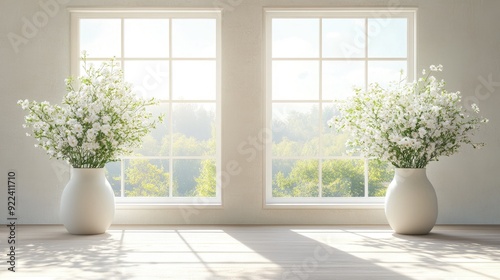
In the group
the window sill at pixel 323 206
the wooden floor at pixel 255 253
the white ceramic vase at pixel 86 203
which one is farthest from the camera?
the window sill at pixel 323 206

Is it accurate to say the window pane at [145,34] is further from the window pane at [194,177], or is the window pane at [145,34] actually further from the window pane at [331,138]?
the window pane at [331,138]

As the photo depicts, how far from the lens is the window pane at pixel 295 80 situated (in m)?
6.10

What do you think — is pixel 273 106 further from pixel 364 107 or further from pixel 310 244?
pixel 310 244

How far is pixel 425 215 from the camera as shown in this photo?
206 inches

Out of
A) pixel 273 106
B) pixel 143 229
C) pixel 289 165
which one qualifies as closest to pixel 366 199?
pixel 289 165

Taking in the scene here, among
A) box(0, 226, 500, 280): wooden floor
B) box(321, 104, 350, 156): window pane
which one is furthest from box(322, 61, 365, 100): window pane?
box(0, 226, 500, 280): wooden floor

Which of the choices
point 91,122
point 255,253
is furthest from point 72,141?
point 255,253

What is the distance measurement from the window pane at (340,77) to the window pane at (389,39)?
0.19 meters

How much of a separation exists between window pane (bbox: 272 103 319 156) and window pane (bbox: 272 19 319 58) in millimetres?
487

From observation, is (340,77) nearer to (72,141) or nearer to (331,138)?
(331,138)

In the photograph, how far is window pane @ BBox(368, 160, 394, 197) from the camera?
20.0 feet

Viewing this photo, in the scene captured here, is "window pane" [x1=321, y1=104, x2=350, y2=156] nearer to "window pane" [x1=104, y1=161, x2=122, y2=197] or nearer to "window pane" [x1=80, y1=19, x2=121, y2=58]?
"window pane" [x1=104, y1=161, x2=122, y2=197]

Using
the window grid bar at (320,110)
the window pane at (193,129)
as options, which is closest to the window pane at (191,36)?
the window pane at (193,129)

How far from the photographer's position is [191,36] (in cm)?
610
